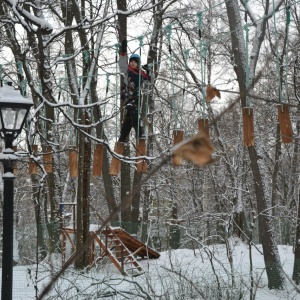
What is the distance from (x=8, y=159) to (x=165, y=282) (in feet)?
Answer: 10.0

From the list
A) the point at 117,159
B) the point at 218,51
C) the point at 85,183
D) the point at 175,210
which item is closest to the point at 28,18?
the point at 117,159

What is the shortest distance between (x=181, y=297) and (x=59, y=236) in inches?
324

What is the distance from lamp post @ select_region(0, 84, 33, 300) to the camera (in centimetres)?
476

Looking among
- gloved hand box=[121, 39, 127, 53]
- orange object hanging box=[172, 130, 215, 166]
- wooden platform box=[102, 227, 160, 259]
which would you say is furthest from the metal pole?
wooden platform box=[102, 227, 160, 259]

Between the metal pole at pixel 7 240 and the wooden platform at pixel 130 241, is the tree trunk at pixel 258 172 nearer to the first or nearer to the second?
the wooden platform at pixel 130 241

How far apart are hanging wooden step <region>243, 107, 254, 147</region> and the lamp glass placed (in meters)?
→ 2.01

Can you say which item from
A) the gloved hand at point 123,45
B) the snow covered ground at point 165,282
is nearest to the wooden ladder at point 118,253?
Answer: the snow covered ground at point 165,282

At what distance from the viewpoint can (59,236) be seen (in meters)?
14.6

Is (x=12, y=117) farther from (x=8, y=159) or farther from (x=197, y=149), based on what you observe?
(x=197, y=149)

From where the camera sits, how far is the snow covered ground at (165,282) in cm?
645

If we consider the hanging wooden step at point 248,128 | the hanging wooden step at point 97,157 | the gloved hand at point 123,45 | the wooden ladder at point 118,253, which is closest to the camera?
the hanging wooden step at point 248,128

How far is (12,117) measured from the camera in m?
5.01

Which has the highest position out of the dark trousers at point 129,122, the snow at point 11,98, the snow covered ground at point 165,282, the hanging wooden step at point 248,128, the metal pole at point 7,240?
the dark trousers at point 129,122

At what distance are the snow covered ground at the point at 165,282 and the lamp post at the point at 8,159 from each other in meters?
0.33
